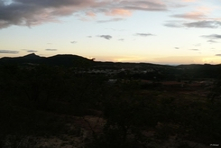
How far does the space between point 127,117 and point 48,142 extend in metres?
4.15

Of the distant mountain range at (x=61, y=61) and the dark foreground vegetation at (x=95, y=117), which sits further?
the distant mountain range at (x=61, y=61)

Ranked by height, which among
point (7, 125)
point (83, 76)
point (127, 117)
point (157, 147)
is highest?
point (83, 76)

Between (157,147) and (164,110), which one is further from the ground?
(164,110)

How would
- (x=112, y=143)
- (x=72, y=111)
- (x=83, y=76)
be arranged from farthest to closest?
(x=72, y=111)
(x=83, y=76)
(x=112, y=143)

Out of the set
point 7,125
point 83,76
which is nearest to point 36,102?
point 83,76

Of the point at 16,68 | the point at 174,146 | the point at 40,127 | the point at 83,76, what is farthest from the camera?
the point at 16,68

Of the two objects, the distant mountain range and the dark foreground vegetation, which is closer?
the dark foreground vegetation

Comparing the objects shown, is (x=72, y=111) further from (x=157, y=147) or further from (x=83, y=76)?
(x=157, y=147)

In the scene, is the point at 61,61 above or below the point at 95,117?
above

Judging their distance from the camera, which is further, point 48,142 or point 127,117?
point 48,142

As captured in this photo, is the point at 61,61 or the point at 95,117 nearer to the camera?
the point at 95,117

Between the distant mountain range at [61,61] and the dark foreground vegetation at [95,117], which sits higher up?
the distant mountain range at [61,61]

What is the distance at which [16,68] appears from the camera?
23.0 m

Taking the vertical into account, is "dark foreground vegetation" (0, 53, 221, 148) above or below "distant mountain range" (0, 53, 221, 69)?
below
